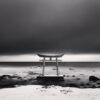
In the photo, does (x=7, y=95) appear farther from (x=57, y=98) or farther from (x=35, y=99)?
(x=57, y=98)

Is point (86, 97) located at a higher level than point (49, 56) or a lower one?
lower

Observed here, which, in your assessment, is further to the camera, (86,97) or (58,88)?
(58,88)

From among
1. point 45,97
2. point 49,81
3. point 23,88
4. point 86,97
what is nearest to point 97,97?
point 86,97

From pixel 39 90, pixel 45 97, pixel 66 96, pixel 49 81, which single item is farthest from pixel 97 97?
pixel 49 81

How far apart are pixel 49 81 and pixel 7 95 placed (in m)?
2.81

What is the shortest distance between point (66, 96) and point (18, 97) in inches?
44.2

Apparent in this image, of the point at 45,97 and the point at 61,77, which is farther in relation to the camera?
the point at 61,77

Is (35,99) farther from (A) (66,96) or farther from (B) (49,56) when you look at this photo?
(B) (49,56)

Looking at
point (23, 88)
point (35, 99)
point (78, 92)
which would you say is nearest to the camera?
point (35, 99)

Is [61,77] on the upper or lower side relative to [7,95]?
upper

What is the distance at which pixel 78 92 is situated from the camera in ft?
24.7

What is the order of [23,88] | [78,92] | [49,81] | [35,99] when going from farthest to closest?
[49,81], [23,88], [78,92], [35,99]

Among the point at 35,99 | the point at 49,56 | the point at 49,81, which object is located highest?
the point at 49,56

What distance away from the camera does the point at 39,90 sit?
7.73m
